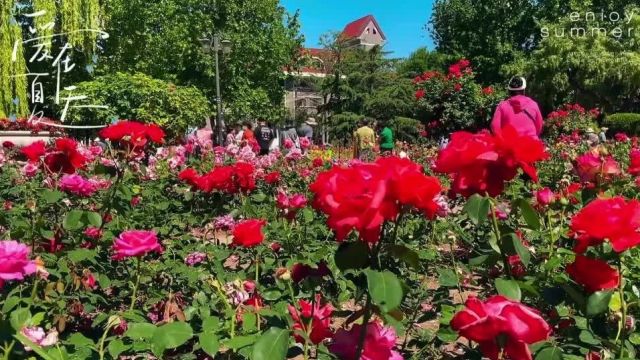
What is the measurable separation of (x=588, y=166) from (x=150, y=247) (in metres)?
1.24

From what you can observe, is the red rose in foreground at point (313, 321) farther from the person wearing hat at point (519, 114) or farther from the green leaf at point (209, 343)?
the person wearing hat at point (519, 114)

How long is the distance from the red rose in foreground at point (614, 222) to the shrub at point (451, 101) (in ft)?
52.5

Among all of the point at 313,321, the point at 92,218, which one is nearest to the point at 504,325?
the point at 313,321

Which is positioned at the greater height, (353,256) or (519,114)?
(519,114)

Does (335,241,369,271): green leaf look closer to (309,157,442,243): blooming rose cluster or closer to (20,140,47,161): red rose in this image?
(309,157,442,243): blooming rose cluster

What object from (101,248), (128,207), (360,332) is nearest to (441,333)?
(360,332)

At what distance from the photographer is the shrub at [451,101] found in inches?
674

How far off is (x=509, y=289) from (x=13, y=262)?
82 centimetres

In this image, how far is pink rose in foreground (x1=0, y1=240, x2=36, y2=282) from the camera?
107cm

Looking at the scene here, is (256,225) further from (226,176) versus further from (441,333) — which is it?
(226,176)

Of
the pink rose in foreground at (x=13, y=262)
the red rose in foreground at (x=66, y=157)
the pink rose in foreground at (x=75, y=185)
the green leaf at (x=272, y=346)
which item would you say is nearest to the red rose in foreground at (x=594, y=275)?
the green leaf at (x=272, y=346)

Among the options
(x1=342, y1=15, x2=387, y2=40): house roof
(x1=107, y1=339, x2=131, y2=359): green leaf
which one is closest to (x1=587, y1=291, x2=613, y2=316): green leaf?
(x1=107, y1=339, x2=131, y2=359): green leaf

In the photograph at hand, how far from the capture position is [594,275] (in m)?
1.12

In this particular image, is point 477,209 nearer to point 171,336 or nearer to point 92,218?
point 171,336
